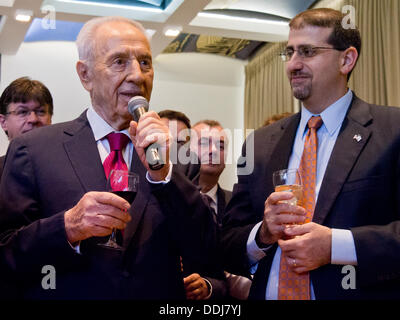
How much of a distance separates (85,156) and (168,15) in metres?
4.20

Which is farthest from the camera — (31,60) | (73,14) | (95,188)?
(31,60)

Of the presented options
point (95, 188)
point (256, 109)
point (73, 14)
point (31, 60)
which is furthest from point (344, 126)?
point (31, 60)

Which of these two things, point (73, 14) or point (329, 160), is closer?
point (329, 160)

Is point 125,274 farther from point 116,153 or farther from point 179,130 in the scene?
point 179,130

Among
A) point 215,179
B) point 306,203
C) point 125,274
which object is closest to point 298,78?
point 306,203

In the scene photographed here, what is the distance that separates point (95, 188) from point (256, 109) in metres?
5.93

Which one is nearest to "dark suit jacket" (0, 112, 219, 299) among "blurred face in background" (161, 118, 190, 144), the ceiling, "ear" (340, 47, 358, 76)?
"ear" (340, 47, 358, 76)

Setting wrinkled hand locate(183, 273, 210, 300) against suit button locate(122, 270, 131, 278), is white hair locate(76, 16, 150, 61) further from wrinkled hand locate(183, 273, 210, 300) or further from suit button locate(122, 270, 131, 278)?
wrinkled hand locate(183, 273, 210, 300)

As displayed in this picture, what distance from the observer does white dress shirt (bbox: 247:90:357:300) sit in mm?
1730

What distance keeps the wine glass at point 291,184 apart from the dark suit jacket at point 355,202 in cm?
20

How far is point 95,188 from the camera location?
167 cm

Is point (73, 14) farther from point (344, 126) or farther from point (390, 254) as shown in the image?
point (390, 254)

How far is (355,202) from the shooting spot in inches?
71.7

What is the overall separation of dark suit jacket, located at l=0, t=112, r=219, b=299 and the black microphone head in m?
0.20
